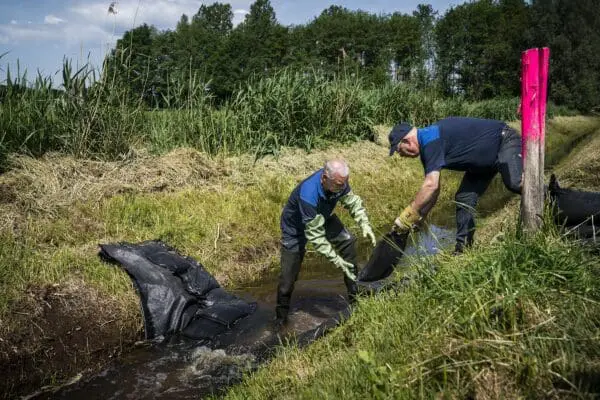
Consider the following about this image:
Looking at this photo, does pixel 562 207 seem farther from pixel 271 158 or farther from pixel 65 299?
pixel 271 158

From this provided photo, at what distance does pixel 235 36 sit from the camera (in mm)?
50781

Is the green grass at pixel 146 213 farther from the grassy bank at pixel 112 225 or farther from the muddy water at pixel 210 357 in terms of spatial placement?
the muddy water at pixel 210 357

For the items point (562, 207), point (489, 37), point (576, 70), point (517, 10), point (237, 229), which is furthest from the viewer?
point (517, 10)

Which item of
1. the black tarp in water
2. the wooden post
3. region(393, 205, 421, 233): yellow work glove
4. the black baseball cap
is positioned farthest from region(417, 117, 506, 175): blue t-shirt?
the wooden post

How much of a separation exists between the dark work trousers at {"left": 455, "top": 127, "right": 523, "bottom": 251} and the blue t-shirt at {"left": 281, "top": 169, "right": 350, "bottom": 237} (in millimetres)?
1239

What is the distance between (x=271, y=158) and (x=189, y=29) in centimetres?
5865

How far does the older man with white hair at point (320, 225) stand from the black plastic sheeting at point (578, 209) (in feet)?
5.71

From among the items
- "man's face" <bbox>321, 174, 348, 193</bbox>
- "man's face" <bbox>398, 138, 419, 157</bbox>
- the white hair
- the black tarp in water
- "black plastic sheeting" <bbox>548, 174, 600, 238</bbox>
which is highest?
"man's face" <bbox>398, 138, 419, 157</bbox>

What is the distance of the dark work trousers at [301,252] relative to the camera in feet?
17.4

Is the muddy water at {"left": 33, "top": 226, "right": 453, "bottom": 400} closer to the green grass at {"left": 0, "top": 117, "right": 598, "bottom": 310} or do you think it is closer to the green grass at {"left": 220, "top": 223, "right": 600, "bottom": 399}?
the green grass at {"left": 220, "top": 223, "right": 600, "bottom": 399}

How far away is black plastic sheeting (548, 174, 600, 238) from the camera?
387 cm

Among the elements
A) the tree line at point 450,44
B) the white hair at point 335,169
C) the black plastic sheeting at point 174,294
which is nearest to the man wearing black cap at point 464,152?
the white hair at point 335,169

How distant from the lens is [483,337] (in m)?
2.60

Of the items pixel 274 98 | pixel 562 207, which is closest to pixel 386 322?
pixel 562 207
